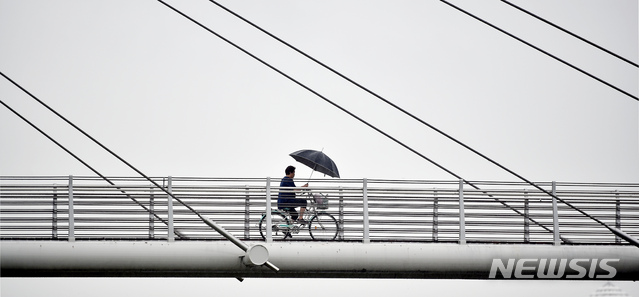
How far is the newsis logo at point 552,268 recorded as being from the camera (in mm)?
22078

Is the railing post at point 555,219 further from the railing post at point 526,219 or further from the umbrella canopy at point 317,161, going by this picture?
the umbrella canopy at point 317,161

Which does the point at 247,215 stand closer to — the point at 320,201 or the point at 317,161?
the point at 320,201

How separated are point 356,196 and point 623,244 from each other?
5634 millimetres

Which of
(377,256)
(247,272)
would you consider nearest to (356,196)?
(377,256)

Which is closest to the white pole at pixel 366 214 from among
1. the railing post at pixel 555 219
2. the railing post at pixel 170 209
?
the railing post at pixel 170 209

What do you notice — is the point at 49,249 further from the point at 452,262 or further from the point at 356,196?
the point at 452,262

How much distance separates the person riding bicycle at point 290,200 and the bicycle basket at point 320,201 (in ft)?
0.76

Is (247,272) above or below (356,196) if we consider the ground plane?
below

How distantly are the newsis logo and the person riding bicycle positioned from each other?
3846 millimetres

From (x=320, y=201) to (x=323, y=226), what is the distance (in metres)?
0.49

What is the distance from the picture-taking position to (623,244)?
23.0 meters

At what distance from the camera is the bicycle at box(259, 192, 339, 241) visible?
21.9 metres

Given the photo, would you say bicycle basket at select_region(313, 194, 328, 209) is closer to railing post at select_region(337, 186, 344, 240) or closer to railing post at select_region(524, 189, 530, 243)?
railing post at select_region(337, 186, 344, 240)

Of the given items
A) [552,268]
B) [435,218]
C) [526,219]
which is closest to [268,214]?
[435,218]
